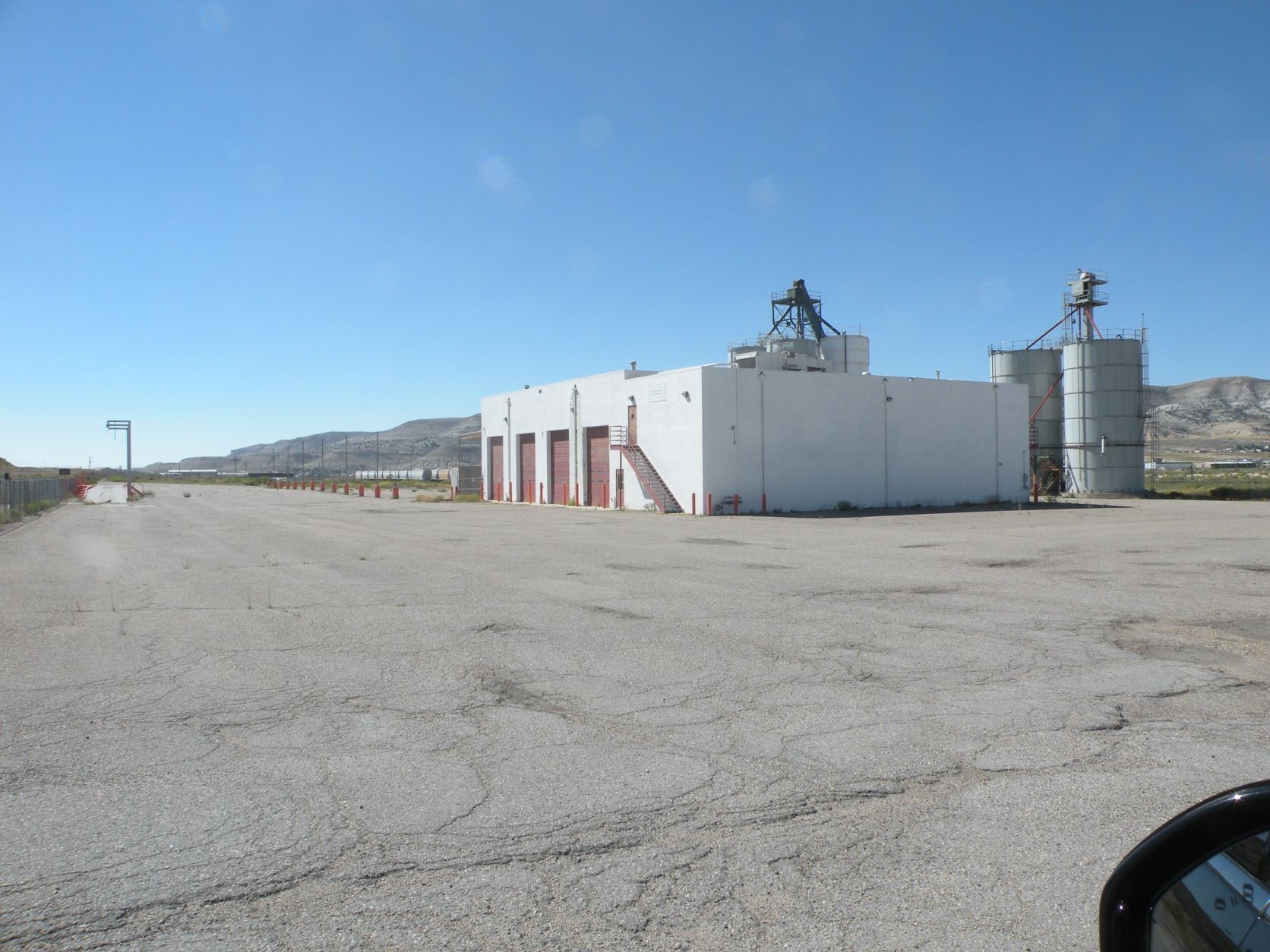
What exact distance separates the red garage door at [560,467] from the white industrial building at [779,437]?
85 mm

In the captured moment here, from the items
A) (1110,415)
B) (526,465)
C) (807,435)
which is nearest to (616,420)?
(807,435)

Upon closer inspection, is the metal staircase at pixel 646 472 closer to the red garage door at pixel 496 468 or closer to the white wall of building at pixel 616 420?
the white wall of building at pixel 616 420

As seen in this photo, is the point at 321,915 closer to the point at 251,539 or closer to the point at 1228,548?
the point at 1228,548

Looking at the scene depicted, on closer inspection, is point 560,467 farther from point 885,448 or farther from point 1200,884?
point 1200,884

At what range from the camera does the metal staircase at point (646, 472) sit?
37.8 metres

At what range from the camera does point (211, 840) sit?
168 inches

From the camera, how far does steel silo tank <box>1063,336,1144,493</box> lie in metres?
48.6

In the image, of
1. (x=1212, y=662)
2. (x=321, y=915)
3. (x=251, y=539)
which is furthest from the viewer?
(x=251, y=539)

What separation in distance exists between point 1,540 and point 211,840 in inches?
952

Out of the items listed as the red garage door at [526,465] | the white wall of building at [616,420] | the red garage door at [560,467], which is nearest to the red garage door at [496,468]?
the white wall of building at [616,420]

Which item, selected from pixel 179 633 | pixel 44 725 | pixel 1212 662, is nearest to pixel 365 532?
pixel 179 633

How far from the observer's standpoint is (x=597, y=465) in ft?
145

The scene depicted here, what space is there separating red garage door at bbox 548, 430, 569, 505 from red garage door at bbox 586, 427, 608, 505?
245 centimetres

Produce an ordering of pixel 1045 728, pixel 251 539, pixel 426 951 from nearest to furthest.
A: pixel 426 951, pixel 1045 728, pixel 251 539
